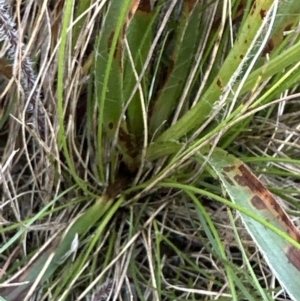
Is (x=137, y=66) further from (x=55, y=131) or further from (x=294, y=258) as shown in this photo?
(x=294, y=258)

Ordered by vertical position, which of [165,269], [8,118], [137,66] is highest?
[137,66]

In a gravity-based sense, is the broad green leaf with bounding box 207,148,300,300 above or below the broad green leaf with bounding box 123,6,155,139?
below

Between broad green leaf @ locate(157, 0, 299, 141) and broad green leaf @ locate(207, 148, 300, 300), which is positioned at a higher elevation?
broad green leaf @ locate(157, 0, 299, 141)

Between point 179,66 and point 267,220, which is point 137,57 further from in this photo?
point 267,220

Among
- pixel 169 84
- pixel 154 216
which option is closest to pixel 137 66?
pixel 169 84

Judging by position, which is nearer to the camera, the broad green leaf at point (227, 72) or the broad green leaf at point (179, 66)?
the broad green leaf at point (227, 72)

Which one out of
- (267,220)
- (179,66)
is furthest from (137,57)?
(267,220)

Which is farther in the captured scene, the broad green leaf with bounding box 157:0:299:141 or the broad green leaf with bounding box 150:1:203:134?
the broad green leaf with bounding box 150:1:203:134

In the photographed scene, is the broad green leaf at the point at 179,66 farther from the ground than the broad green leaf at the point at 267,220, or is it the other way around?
the broad green leaf at the point at 179,66
